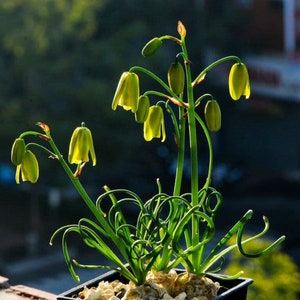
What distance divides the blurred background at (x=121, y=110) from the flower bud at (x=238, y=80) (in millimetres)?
21578

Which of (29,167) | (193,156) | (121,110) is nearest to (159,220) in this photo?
(193,156)

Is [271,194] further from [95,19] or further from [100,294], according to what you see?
[100,294]

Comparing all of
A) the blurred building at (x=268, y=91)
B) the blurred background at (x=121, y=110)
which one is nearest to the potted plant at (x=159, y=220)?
the blurred background at (x=121, y=110)

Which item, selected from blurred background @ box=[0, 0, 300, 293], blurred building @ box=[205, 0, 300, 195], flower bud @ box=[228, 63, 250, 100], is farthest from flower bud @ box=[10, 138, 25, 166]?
blurred building @ box=[205, 0, 300, 195]

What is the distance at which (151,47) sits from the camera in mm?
1815

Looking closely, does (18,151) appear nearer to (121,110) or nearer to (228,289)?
(228,289)

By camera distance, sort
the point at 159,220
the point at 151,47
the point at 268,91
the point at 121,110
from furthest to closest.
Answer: the point at 268,91 → the point at 121,110 → the point at 151,47 → the point at 159,220

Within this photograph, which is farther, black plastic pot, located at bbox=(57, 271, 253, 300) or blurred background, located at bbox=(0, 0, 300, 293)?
blurred background, located at bbox=(0, 0, 300, 293)

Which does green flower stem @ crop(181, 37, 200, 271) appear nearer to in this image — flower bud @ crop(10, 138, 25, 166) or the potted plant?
the potted plant

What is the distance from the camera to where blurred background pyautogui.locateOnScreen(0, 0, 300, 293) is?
2672cm

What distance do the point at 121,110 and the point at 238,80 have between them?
26.3m

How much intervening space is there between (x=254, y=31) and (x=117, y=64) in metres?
8.78

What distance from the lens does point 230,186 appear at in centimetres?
3325

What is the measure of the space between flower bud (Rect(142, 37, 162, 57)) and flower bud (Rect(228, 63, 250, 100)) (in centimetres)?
16
